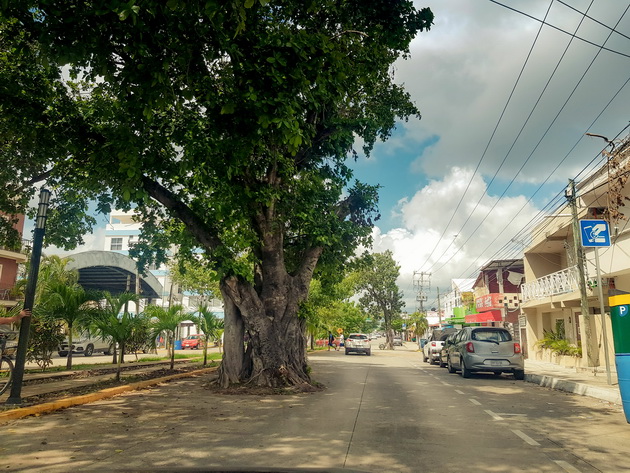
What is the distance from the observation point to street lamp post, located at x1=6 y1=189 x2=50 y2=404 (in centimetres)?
882

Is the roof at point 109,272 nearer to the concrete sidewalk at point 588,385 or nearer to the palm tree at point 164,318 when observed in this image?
the palm tree at point 164,318

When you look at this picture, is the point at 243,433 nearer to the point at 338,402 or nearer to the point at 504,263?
the point at 338,402

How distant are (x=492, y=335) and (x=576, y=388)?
13.1 feet

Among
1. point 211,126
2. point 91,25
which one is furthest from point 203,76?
point 91,25

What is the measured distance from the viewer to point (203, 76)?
8.61 m

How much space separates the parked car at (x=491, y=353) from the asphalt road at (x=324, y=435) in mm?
5534

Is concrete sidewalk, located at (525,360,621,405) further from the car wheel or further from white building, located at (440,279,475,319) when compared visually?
white building, located at (440,279,475,319)

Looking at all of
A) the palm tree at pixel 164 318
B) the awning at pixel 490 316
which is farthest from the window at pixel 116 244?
the palm tree at pixel 164 318

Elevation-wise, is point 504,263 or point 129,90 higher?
point 504,263

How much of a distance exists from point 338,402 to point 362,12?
8216 mm

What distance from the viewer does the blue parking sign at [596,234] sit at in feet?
49.8

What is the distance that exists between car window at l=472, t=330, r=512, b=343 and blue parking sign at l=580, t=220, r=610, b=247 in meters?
4.30

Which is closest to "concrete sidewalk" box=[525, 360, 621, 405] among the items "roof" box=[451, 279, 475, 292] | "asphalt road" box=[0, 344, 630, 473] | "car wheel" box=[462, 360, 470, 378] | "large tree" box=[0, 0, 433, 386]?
"asphalt road" box=[0, 344, 630, 473]

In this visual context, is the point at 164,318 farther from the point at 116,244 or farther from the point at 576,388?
the point at 116,244
